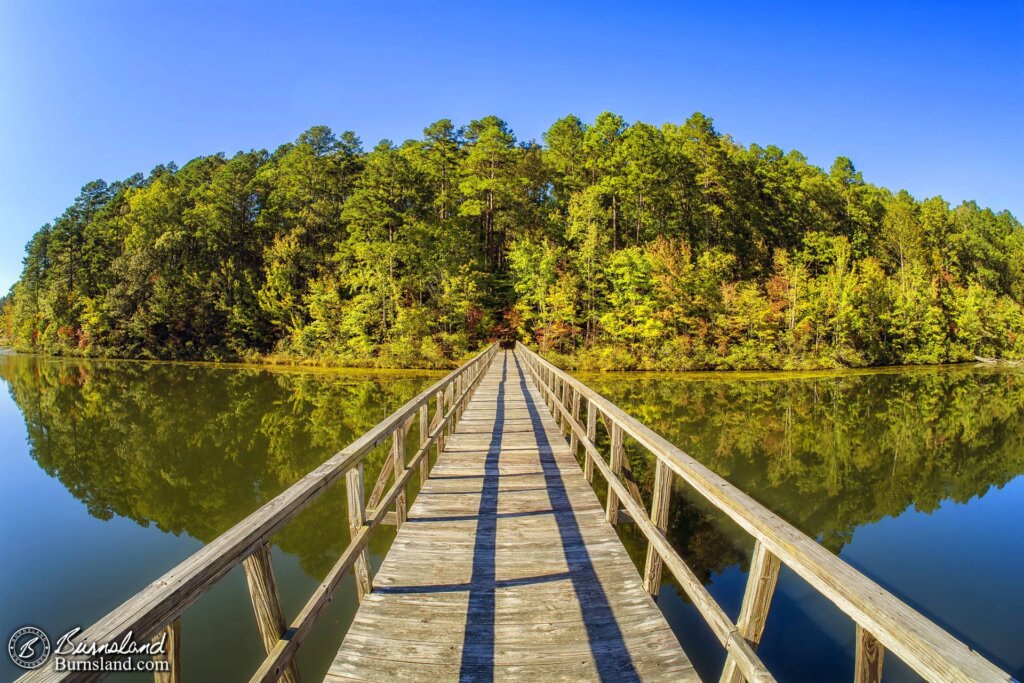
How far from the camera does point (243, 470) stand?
11.3 metres

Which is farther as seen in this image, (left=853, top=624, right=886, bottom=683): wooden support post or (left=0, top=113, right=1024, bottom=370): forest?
(left=0, top=113, right=1024, bottom=370): forest

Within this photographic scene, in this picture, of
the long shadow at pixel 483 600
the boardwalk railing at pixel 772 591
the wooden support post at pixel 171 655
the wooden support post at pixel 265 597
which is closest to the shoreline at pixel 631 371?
the long shadow at pixel 483 600

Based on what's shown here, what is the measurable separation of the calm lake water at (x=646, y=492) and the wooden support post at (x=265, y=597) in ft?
12.4

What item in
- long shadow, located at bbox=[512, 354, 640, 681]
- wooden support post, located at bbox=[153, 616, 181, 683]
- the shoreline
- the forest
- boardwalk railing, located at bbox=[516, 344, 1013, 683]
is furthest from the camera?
the forest

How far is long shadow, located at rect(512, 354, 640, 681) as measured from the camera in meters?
2.50

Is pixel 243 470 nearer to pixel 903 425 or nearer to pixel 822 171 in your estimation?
pixel 903 425

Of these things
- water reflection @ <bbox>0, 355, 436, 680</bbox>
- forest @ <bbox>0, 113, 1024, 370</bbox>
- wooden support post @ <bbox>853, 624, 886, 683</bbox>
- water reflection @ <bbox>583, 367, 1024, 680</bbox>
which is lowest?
water reflection @ <bbox>0, 355, 436, 680</bbox>

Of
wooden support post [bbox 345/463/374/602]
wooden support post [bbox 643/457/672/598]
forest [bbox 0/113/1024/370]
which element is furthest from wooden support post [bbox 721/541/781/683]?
forest [bbox 0/113/1024/370]

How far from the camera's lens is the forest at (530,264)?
3225 cm

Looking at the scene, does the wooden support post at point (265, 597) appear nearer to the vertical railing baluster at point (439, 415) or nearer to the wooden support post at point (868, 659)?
the wooden support post at point (868, 659)

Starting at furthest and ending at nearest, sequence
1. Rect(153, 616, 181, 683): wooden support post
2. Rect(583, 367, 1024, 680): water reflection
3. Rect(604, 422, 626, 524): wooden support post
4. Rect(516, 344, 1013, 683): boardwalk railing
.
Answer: Rect(583, 367, 1024, 680): water reflection → Rect(604, 422, 626, 524): wooden support post → Rect(153, 616, 181, 683): wooden support post → Rect(516, 344, 1013, 683): boardwalk railing

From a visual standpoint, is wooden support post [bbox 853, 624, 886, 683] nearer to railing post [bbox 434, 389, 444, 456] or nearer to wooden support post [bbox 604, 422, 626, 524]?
wooden support post [bbox 604, 422, 626, 524]

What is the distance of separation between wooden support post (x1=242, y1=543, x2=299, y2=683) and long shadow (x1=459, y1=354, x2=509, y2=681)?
1032 millimetres

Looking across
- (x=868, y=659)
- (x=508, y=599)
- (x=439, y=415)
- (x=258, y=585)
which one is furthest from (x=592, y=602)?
(x=439, y=415)
